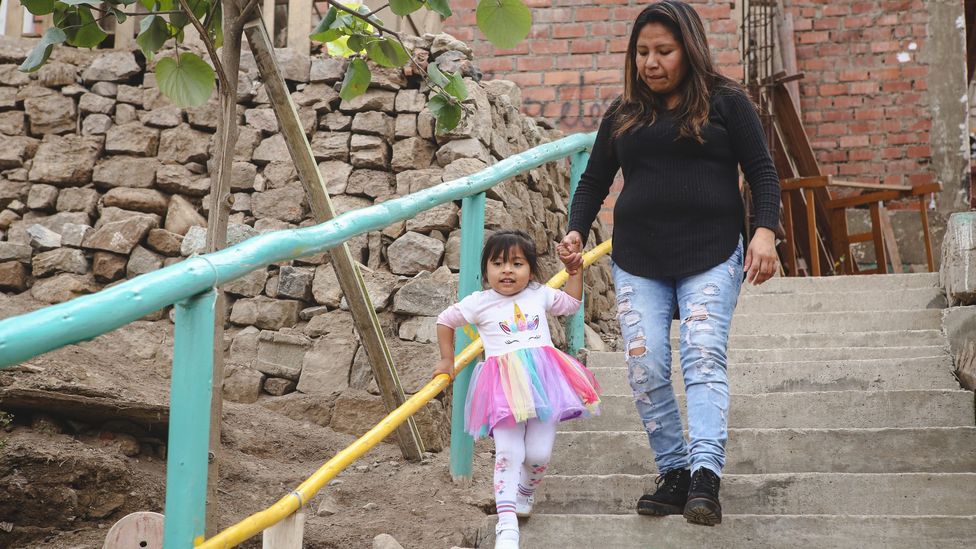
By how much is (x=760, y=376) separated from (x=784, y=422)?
0.35 meters

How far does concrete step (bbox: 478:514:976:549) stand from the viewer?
2492 millimetres

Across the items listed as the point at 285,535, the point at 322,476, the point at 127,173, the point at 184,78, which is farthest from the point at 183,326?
the point at 127,173

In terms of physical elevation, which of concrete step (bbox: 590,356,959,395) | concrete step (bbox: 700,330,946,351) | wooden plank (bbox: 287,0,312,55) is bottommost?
concrete step (bbox: 590,356,959,395)

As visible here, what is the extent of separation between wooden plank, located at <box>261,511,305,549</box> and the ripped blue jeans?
38.9 inches

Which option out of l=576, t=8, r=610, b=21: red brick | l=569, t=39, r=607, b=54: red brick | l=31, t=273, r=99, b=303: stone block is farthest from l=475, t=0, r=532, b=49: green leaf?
l=576, t=8, r=610, b=21: red brick

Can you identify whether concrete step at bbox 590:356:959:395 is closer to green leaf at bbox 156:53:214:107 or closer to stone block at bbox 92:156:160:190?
green leaf at bbox 156:53:214:107

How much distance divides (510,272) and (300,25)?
2.56 m

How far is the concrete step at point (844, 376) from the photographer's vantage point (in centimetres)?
367

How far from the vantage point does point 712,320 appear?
2.61 meters

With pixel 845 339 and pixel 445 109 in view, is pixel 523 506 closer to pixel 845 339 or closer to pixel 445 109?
pixel 445 109

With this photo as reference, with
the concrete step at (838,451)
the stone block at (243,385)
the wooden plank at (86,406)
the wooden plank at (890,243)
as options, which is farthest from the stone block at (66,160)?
the wooden plank at (890,243)

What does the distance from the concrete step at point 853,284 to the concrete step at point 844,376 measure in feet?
3.66

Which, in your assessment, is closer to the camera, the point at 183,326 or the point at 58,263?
the point at 183,326

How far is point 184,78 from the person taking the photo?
254 centimetres
